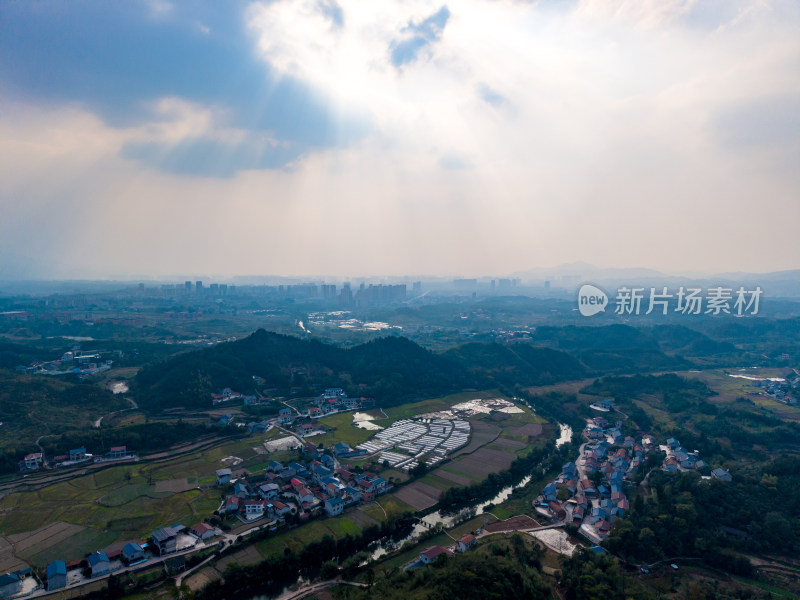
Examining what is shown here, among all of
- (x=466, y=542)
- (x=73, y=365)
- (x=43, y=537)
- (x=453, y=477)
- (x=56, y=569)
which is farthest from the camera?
(x=73, y=365)

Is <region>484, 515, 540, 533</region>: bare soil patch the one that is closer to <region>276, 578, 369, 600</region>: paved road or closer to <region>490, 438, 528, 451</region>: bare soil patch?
<region>276, 578, 369, 600</region>: paved road

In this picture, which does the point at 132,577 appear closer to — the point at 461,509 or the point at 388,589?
the point at 388,589

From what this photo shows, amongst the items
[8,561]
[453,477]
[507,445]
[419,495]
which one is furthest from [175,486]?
[507,445]

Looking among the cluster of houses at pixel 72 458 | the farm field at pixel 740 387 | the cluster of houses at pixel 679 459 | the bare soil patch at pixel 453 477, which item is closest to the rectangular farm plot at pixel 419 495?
the bare soil patch at pixel 453 477

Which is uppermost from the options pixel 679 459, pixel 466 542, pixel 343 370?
pixel 343 370

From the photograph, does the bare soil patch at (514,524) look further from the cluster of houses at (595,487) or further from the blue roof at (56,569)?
the blue roof at (56,569)

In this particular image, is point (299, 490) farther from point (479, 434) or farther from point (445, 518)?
point (479, 434)
